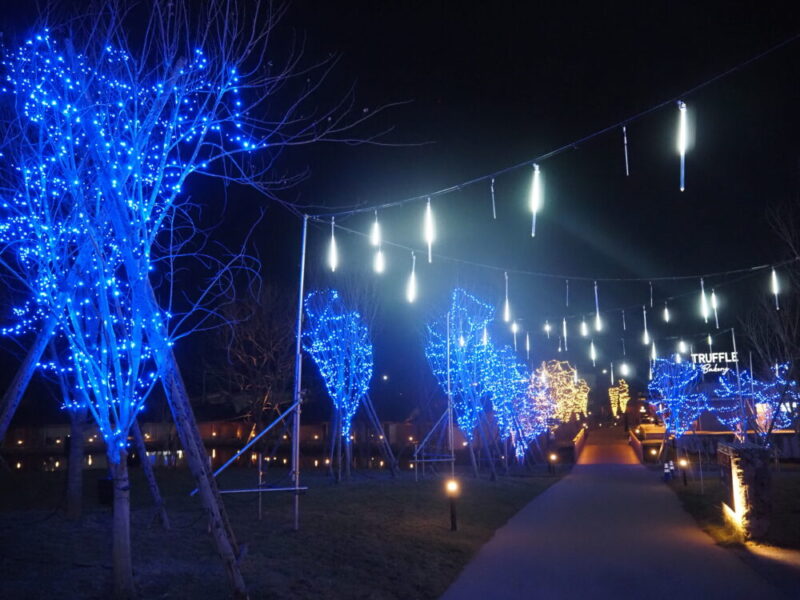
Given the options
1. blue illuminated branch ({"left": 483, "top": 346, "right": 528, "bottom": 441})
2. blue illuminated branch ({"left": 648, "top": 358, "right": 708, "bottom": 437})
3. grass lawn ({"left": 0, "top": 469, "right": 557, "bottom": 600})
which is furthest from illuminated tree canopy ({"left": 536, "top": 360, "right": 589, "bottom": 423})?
grass lawn ({"left": 0, "top": 469, "right": 557, "bottom": 600})

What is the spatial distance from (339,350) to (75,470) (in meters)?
11.9

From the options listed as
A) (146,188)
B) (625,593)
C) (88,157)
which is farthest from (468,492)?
(88,157)

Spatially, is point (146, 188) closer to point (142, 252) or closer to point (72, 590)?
point (142, 252)

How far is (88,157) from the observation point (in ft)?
24.8

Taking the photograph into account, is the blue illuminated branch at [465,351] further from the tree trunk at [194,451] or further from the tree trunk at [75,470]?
the tree trunk at [194,451]

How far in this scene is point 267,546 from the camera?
1049 centimetres

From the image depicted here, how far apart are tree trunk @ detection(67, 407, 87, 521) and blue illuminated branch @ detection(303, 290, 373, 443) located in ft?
36.5

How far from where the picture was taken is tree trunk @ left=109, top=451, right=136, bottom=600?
275 inches

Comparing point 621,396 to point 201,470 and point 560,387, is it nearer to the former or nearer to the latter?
point 560,387

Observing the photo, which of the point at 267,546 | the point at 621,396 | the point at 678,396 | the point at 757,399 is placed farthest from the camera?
the point at 621,396

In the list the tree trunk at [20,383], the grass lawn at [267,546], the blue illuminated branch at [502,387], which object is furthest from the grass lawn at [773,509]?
the tree trunk at [20,383]

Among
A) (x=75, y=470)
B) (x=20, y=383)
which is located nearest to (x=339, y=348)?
(x=75, y=470)

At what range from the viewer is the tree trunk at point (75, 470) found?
12203 millimetres

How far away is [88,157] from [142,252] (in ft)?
3.66
